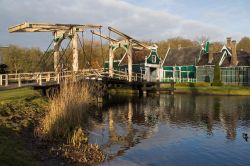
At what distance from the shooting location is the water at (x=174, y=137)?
40.7 feet

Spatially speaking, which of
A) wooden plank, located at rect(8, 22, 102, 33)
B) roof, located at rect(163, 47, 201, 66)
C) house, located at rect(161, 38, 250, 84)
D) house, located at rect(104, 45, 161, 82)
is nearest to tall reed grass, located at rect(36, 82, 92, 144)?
wooden plank, located at rect(8, 22, 102, 33)

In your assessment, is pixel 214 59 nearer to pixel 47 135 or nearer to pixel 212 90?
pixel 212 90

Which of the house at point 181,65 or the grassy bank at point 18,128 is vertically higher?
the house at point 181,65

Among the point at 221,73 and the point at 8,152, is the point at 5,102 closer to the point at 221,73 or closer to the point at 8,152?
the point at 8,152

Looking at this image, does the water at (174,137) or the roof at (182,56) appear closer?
the water at (174,137)

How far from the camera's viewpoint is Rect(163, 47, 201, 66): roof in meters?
59.2

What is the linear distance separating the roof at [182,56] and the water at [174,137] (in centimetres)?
3441

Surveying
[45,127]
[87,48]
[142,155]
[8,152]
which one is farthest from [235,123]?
[87,48]

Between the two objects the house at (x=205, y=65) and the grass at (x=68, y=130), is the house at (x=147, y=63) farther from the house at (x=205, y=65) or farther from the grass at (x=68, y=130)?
the grass at (x=68, y=130)

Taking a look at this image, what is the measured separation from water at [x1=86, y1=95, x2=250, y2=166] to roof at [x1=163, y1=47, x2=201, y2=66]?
113ft

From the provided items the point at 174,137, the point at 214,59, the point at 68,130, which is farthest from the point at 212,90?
the point at 68,130

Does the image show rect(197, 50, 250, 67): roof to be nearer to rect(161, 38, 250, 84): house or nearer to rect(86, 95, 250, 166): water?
rect(161, 38, 250, 84): house

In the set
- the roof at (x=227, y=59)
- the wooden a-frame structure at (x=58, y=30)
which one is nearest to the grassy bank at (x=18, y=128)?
the wooden a-frame structure at (x=58, y=30)

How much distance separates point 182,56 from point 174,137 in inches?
1819
